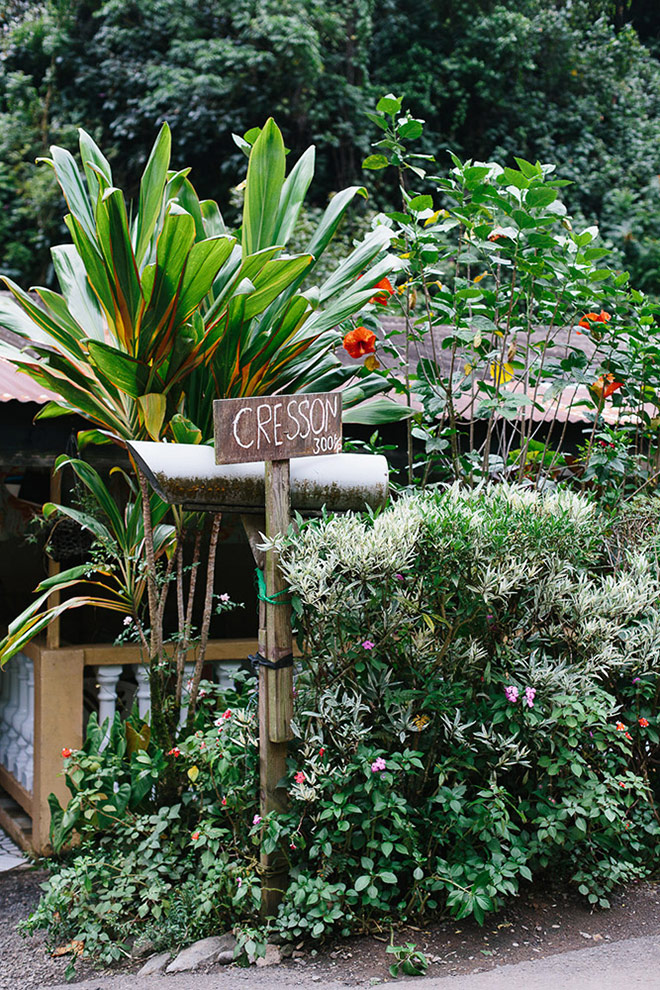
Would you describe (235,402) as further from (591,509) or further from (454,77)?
(454,77)

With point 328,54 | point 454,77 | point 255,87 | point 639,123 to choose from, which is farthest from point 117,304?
point 639,123

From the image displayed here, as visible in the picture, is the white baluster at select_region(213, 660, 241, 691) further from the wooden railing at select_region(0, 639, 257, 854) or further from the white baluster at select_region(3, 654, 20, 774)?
the white baluster at select_region(3, 654, 20, 774)

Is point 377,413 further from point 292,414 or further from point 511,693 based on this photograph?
point 511,693

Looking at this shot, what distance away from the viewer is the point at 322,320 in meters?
3.59

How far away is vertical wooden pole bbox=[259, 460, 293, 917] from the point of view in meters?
3.00

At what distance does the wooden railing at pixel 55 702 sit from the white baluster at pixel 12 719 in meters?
0.10

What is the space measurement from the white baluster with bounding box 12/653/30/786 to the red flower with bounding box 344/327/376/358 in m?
2.56

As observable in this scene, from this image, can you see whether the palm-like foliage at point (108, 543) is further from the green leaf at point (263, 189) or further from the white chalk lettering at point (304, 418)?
the green leaf at point (263, 189)

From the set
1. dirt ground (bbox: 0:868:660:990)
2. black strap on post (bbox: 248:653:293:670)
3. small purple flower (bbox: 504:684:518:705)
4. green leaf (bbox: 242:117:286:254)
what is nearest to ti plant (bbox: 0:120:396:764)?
green leaf (bbox: 242:117:286:254)

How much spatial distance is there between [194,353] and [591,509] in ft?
5.10

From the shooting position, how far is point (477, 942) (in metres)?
2.91

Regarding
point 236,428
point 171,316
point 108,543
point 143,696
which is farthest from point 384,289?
point 143,696

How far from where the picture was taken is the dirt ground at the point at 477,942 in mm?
2789

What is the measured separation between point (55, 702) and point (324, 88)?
11.5 meters
